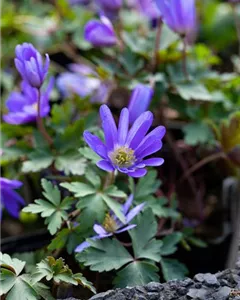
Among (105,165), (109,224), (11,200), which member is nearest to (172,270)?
(109,224)

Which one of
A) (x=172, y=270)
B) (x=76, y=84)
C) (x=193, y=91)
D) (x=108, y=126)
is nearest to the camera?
(x=108, y=126)

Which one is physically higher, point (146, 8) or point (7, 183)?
point (146, 8)

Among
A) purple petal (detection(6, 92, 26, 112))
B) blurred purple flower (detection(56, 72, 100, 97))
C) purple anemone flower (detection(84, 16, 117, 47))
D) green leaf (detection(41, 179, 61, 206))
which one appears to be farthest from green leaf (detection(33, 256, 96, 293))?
blurred purple flower (detection(56, 72, 100, 97))

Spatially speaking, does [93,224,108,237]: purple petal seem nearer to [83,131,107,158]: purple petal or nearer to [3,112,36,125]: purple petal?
[83,131,107,158]: purple petal

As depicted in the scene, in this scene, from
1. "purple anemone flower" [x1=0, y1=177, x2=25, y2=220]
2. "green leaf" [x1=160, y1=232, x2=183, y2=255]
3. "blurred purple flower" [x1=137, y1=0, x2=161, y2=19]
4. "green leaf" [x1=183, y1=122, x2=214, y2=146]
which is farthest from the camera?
"blurred purple flower" [x1=137, y1=0, x2=161, y2=19]

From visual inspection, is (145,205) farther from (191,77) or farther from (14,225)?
(14,225)

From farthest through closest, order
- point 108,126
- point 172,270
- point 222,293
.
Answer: point 172,270, point 108,126, point 222,293

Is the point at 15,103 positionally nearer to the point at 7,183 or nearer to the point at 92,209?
the point at 7,183
